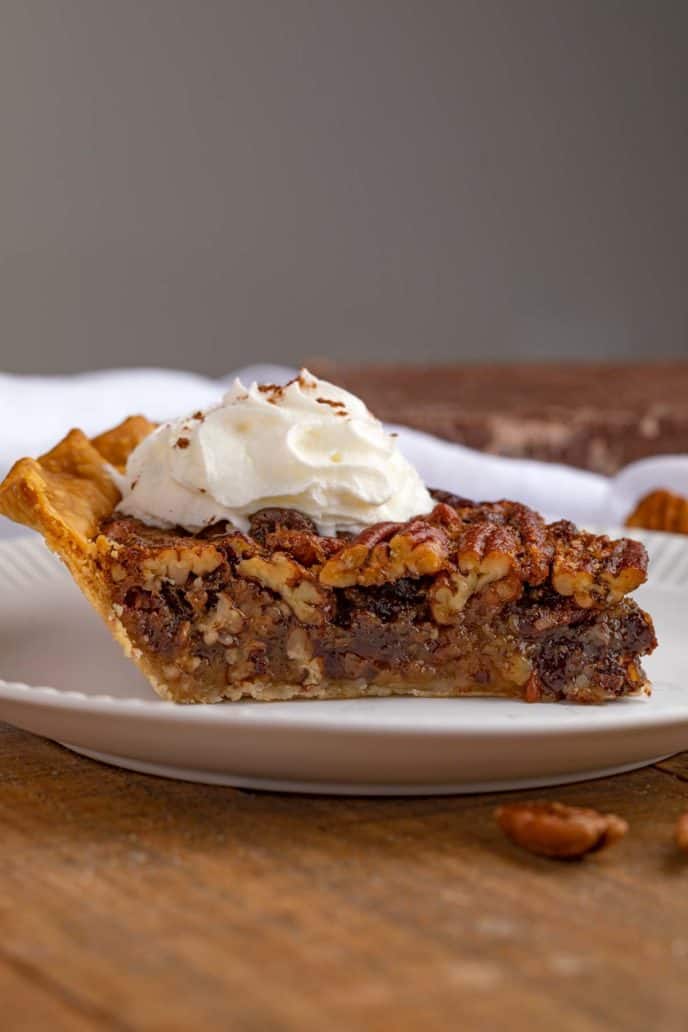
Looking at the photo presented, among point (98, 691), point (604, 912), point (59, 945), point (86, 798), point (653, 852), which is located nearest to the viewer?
point (59, 945)

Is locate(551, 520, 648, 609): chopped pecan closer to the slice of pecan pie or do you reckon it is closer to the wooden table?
the slice of pecan pie

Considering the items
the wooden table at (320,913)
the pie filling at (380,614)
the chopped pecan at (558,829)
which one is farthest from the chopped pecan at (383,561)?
the chopped pecan at (558,829)

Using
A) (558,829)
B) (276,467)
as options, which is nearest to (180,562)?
(276,467)

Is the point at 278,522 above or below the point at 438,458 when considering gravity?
above

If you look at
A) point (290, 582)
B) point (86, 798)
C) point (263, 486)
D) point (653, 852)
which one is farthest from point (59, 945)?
point (263, 486)

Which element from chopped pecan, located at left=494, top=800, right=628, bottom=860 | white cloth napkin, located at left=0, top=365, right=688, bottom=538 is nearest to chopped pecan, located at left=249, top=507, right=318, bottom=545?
chopped pecan, located at left=494, top=800, right=628, bottom=860

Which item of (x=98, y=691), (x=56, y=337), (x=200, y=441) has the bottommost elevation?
(x=56, y=337)

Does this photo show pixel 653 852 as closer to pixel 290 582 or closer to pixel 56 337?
pixel 290 582

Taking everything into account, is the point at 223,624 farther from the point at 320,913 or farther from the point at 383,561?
the point at 320,913
